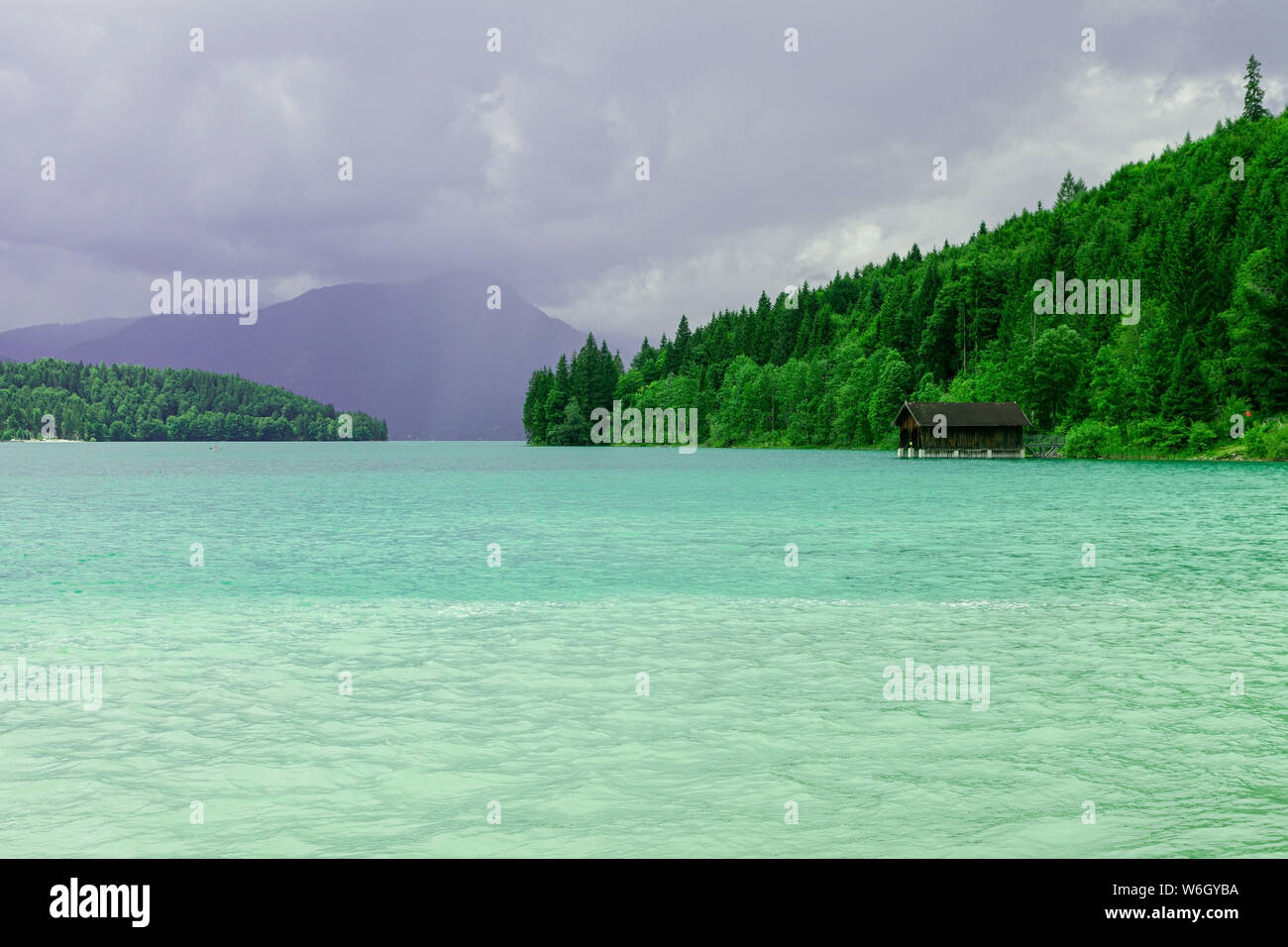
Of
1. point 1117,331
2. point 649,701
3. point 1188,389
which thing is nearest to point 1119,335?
point 1117,331

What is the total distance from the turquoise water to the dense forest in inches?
3450

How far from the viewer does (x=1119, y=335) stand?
144 meters

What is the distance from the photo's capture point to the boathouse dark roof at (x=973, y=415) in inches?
4843

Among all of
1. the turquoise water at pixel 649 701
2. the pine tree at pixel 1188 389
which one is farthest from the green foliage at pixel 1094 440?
the turquoise water at pixel 649 701

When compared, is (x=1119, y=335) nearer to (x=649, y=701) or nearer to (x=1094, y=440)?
(x=1094, y=440)

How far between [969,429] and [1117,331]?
39.1 m

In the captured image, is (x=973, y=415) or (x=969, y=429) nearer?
(x=973, y=415)

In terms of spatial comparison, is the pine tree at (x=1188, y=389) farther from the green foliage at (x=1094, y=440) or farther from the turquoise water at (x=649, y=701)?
the turquoise water at (x=649, y=701)

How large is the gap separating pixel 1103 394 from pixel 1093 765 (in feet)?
410

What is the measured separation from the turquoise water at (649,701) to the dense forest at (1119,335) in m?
87.6

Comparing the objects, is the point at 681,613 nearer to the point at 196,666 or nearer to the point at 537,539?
the point at 196,666

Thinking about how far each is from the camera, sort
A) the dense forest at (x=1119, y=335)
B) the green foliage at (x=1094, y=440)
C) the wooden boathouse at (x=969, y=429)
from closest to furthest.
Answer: the dense forest at (x=1119, y=335) < the green foliage at (x=1094, y=440) < the wooden boathouse at (x=969, y=429)

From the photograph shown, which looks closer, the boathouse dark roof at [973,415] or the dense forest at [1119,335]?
the dense forest at [1119,335]

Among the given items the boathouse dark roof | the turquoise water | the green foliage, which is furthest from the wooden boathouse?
the turquoise water
